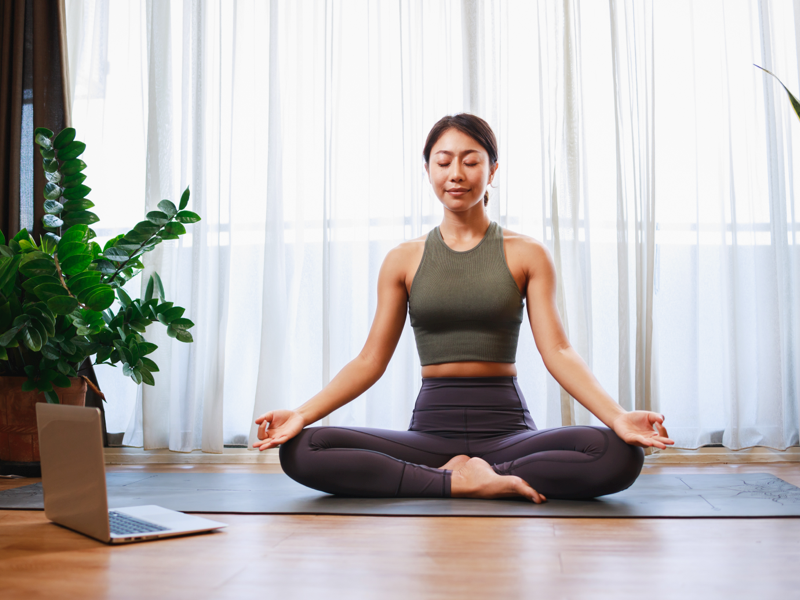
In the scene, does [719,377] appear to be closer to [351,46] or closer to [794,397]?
[794,397]

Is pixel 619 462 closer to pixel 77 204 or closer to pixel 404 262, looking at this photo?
pixel 404 262

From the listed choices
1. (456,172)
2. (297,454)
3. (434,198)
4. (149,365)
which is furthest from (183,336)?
(456,172)

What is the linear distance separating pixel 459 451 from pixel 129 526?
0.79 meters

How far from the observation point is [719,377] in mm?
2350

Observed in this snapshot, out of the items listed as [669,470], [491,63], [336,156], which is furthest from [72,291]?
[669,470]

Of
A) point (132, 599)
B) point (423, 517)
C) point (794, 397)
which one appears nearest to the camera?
point (132, 599)

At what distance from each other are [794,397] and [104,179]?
2694 mm

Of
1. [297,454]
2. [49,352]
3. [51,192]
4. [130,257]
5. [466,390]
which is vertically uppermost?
[51,192]

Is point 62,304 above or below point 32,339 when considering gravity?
above

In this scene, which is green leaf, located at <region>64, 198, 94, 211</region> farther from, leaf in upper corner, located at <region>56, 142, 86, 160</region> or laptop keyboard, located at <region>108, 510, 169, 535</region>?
laptop keyboard, located at <region>108, 510, 169, 535</region>

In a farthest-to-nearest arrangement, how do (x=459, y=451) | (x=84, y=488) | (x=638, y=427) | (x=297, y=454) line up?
(x=459, y=451) < (x=297, y=454) < (x=638, y=427) < (x=84, y=488)

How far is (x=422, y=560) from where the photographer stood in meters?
1.06

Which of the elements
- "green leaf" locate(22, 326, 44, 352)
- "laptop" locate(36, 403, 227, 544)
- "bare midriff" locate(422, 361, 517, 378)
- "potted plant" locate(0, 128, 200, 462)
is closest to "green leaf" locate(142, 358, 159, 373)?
"potted plant" locate(0, 128, 200, 462)

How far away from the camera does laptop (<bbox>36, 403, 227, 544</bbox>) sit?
3.67 feet
